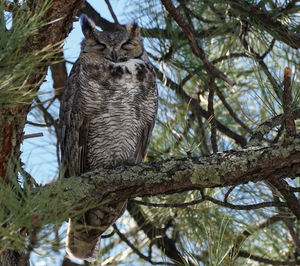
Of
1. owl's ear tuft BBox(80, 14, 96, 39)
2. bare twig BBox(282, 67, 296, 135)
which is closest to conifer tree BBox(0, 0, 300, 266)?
bare twig BBox(282, 67, 296, 135)

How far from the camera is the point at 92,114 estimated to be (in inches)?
82.7

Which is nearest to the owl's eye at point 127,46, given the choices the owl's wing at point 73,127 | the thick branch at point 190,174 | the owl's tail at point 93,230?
the owl's wing at point 73,127

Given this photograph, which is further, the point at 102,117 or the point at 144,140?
the point at 144,140

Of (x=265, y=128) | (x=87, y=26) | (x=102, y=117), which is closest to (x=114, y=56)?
(x=87, y=26)

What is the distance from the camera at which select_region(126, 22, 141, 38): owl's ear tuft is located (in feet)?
8.11

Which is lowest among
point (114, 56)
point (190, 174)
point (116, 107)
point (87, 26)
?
point (190, 174)

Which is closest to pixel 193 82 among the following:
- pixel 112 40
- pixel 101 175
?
pixel 112 40

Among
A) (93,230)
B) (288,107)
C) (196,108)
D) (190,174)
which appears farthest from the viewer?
(196,108)

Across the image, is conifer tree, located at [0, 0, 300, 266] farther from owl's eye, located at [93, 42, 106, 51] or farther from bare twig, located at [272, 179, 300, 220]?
owl's eye, located at [93, 42, 106, 51]

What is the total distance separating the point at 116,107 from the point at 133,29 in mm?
555

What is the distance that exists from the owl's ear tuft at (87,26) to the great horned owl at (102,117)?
18 cm

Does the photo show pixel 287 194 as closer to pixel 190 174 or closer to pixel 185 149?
pixel 190 174

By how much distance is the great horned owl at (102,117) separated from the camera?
2.09m

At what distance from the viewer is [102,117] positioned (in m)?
2.10
